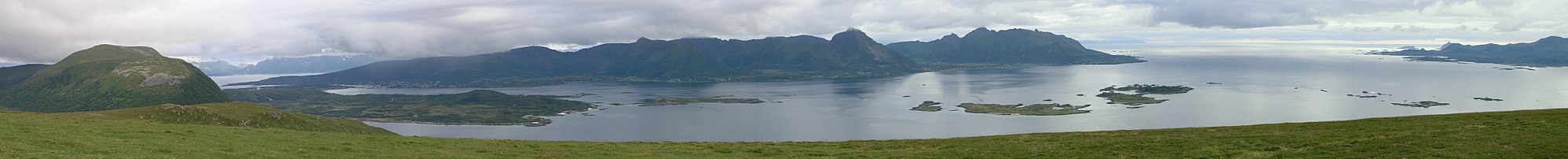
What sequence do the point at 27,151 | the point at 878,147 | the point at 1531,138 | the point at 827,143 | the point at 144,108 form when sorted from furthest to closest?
the point at 144,108, the point at 827,143, the point at 878,147, the point at 1531,138, the point at 27,151

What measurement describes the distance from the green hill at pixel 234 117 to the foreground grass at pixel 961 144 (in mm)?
66075

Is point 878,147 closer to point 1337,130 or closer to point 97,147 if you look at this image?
point 1337,130

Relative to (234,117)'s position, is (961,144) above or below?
above

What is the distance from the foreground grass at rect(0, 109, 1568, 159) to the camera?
36.5 metres

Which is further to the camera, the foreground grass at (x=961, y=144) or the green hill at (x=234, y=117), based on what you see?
the green hill at (x=234, y=117)

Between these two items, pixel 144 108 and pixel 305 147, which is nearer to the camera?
pixel 305 147

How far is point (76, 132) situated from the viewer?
47.3 m

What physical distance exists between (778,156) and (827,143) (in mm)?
9059

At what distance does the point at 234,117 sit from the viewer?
13475 centimetres

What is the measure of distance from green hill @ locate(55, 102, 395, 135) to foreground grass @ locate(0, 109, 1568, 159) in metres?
66.1

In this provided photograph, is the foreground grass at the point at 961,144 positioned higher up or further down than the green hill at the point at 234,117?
higher up

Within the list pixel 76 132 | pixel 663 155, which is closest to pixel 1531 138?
pixel 663 155

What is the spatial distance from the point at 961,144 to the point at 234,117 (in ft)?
408

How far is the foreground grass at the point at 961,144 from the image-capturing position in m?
36.5
